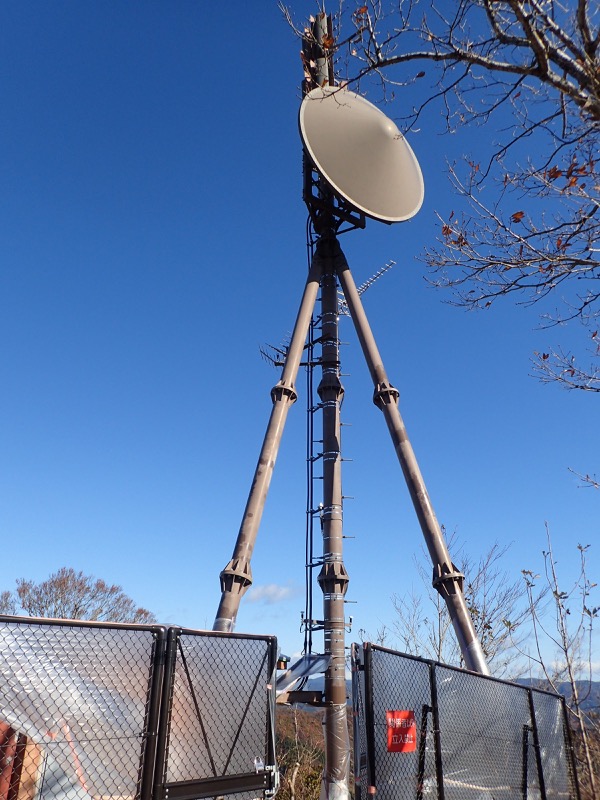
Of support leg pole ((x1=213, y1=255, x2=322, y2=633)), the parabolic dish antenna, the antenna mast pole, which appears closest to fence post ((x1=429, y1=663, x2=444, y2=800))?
support leg pole ((x1=213, y1=255, x2=322, y2=633))

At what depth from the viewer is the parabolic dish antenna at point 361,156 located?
43.7 feet

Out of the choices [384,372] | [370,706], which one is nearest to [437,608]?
[384,372]

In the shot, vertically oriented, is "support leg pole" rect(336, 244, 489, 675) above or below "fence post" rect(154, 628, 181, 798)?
above

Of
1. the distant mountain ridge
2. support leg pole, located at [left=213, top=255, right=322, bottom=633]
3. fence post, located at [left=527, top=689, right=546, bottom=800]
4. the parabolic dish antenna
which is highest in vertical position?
the parabolic dish antenna

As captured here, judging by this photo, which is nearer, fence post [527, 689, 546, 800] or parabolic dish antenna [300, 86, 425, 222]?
fence post [527, 689, 546, 800]

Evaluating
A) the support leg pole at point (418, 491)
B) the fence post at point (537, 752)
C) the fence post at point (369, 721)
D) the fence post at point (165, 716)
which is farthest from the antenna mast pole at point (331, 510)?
the fence post at point (165, 716)

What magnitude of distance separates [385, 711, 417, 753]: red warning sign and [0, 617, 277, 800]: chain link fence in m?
1.15

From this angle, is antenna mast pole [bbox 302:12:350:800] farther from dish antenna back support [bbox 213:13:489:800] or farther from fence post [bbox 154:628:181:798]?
fence post [bbox 154:628:181:798]

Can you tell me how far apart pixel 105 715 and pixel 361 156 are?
43.8 ft

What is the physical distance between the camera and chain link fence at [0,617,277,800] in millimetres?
3172

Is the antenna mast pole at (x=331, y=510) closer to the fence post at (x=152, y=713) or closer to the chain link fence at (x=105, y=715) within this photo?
the chain link fence at (x=105, y=715)

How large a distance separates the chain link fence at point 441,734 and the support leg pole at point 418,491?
376 centimetres

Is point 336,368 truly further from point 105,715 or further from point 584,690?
point 105,715

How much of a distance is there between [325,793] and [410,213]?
12.4m
